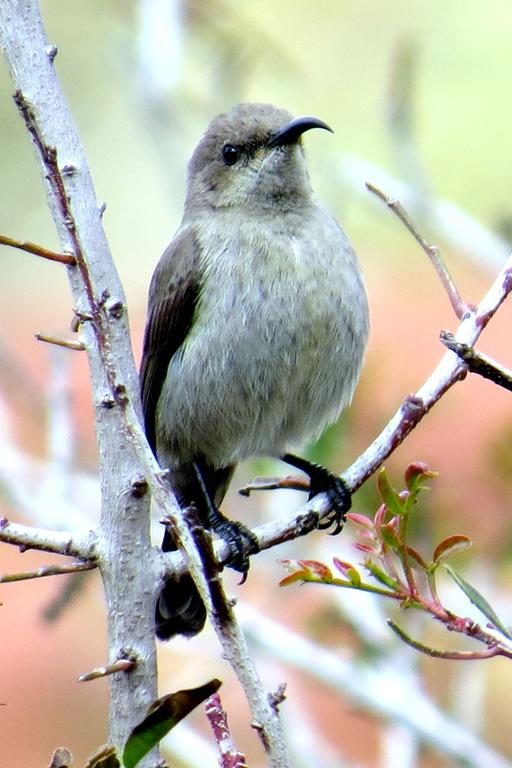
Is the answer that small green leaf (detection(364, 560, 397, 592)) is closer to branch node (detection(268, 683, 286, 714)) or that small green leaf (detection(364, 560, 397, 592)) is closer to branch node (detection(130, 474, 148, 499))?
branch node (detection(268, 683, 286, 714))

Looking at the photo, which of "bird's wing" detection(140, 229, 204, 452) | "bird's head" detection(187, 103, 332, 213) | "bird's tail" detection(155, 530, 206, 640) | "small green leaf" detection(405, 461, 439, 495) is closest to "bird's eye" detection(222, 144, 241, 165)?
"bird's head" detection(187, 103, 332, 213)

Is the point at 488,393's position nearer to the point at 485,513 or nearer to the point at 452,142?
the point at 485,513

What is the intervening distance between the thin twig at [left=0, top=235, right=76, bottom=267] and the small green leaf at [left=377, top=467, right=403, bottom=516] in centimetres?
57

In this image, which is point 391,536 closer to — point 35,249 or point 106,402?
point 106,402

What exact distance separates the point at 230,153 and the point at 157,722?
110 inches

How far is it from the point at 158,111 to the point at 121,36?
1294mm

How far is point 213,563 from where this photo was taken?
1.54 meters

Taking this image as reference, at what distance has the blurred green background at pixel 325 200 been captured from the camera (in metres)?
4.24

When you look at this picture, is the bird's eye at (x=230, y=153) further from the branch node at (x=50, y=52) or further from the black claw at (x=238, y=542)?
the branch node at (x=50, y=52)

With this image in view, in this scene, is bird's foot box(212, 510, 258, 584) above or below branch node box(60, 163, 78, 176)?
below

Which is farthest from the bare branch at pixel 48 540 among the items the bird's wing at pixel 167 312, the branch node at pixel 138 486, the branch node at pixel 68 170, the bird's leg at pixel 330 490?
the bird's wing at pixel 167 312

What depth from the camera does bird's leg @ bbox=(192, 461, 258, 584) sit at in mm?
2594

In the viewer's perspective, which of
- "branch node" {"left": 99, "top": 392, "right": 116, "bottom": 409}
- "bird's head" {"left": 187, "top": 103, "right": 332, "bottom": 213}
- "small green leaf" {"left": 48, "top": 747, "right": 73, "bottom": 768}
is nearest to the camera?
"small green leaf" {"left": 48, "top": 747, "right": 73, "bottom": 768}

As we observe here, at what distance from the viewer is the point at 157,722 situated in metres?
1.63
